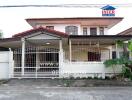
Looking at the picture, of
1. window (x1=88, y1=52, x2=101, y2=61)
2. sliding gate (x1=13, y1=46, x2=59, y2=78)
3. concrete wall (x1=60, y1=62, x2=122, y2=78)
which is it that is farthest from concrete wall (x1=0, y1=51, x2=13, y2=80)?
window (x1=88, y1=52, x2=101, y2=61)

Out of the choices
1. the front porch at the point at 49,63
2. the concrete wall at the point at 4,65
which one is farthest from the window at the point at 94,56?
the concrete wall at the point at 4,65

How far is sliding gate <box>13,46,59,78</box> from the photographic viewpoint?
17.3 meters

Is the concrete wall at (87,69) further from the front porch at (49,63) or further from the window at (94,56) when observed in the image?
the window at (94,56)

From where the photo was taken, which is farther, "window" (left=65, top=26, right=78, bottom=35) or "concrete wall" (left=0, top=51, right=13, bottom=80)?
"window" (left=65, top=26, right=78, bottom=35)

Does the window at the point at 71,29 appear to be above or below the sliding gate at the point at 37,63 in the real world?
above

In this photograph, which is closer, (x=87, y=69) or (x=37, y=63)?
(x=87, y=69)

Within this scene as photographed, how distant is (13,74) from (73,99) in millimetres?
8112

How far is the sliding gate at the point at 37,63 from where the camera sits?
17.3 meters

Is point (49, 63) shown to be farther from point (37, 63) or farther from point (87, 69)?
point (87, 69)

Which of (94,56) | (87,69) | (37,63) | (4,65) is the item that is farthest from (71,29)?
(4,65)

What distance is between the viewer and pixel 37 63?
58.9 ft

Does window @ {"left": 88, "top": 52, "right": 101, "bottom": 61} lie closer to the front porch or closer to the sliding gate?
the front porch

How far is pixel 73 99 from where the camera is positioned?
1018cm

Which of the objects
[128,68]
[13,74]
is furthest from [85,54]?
[13,74]
